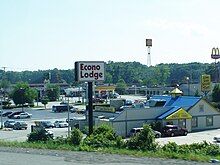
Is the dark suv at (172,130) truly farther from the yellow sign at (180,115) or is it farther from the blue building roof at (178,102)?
the blue building roof at (178,102)

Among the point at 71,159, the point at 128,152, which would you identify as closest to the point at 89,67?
the point at 128,152

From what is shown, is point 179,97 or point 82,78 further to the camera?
point 179,97

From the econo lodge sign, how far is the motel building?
13799mm

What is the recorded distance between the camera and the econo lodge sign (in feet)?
82.4

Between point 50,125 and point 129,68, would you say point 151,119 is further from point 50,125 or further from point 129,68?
point 129,68

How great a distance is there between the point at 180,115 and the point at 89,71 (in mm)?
19012

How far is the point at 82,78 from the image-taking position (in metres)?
25.2

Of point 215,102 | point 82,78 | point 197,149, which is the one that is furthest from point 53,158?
point 215,102

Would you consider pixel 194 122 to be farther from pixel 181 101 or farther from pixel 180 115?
pixel 181 101

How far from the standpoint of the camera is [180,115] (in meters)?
41.8

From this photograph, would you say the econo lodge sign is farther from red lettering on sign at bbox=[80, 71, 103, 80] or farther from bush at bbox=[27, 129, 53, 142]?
bush at bbox=[27, 129, 53, 142]

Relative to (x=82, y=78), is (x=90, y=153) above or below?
below

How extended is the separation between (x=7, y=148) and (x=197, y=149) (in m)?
9.30

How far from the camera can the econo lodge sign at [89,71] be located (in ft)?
82.4
